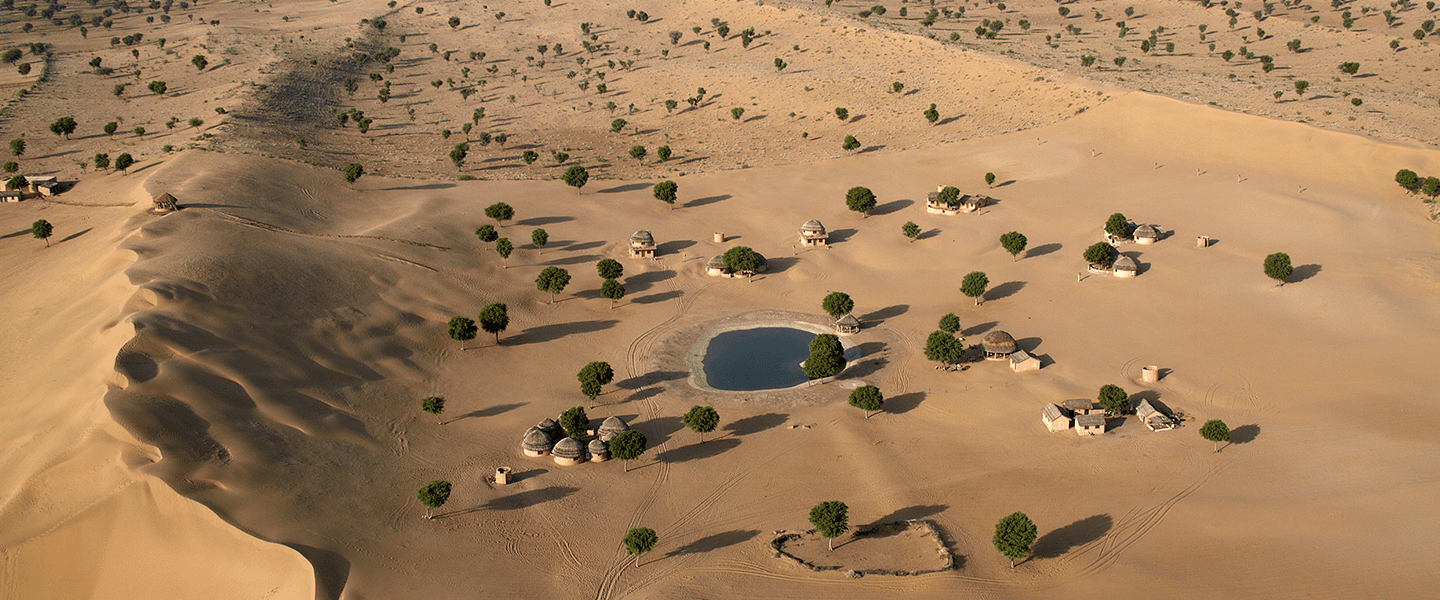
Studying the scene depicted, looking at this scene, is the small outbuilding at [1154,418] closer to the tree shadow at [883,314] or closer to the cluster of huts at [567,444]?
the tree shadow at [883,314]

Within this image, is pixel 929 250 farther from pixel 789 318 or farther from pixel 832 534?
pixel 832 534

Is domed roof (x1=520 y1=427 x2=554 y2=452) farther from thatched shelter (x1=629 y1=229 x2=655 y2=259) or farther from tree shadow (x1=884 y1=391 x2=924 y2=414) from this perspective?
thatched shelter (x1=629 y1=229 x2=655 y2=259)

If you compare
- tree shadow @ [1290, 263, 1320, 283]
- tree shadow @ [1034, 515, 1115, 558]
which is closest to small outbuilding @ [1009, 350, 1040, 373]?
A: tree shadow @ [1034, 515, 1115, 558]

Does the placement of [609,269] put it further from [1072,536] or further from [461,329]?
[1072,536]

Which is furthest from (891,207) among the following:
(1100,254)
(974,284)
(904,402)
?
(904,402)

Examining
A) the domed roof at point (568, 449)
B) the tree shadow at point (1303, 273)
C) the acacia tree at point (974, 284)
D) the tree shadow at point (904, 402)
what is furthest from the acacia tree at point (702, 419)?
the tree shadow at point (1303, 273)
